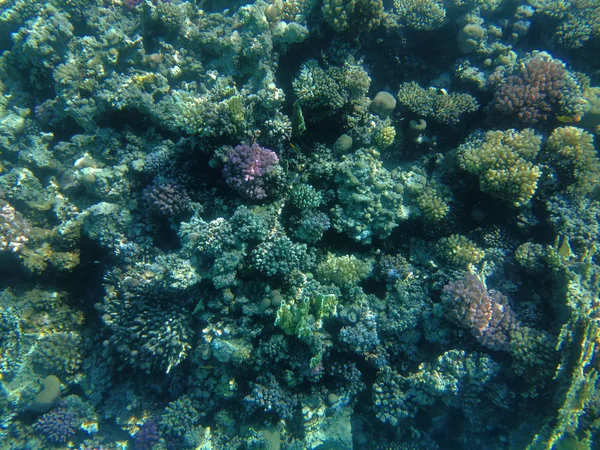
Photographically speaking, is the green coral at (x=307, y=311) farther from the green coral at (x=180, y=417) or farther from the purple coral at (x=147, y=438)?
the purple coral at (x=147, y=438)

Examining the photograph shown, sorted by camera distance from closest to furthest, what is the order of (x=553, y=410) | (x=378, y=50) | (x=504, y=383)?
(x=553, y=410), (x=504, y=383), (x=378, y=50)

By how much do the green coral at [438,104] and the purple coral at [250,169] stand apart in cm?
317

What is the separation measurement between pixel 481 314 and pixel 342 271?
2362 millimetres

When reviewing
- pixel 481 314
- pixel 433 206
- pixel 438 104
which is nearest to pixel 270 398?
pixel 481 314

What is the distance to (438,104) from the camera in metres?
6.09

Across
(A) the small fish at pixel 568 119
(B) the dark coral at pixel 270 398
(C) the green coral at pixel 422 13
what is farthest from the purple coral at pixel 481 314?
(C) the green coral at pixel 422 13

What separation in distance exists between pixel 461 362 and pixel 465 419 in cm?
164

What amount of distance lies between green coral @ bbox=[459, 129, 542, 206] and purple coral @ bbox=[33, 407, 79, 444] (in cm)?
948

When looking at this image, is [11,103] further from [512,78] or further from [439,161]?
[512,78]

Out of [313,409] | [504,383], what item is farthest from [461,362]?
[313,409]

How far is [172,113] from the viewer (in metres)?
5.80

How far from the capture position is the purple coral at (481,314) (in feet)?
16.1

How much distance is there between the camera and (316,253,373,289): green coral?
532 centimetres

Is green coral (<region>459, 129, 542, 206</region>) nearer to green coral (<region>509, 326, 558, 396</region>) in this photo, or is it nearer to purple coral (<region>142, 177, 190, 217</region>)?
green coral (<region>509, 326, 558, 396</region>)
